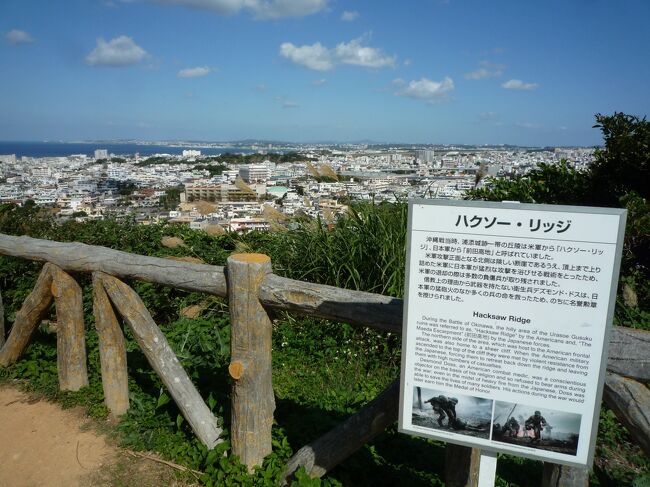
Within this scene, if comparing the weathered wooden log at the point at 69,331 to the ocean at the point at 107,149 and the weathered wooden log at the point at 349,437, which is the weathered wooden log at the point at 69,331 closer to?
the weathered wooden log at the point at 349,437

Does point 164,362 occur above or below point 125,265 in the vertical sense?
below

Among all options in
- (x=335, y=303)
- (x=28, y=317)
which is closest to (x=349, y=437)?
(x=335, y=303)

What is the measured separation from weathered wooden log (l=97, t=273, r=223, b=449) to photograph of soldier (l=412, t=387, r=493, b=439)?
131cm

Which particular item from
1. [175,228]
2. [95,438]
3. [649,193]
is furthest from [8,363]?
[649,193]

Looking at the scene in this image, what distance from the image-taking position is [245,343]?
2.19 metres

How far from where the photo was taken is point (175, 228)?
6.55 m

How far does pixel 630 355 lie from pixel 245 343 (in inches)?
58.6

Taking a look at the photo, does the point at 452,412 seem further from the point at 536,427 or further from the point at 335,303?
the point at 335,303

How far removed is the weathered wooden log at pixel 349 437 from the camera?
1978 millimetres

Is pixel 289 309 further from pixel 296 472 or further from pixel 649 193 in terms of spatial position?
pixel 649 193

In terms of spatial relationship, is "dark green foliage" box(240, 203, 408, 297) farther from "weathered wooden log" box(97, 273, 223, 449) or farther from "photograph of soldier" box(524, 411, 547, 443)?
"photograph of soldier" box(524, 411, 547, 443)

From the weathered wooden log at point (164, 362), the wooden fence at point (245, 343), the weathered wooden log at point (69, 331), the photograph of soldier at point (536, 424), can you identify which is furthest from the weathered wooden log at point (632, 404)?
the weathered wooden log at point (69, 331)

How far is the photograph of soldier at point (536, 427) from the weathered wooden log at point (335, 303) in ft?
1.64

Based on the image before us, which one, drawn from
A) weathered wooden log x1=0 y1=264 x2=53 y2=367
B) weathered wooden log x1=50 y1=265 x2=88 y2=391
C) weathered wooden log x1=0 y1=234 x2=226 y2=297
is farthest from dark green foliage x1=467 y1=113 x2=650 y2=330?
weathered wooden log x1=0 y1=264 x2=53 y2=367
